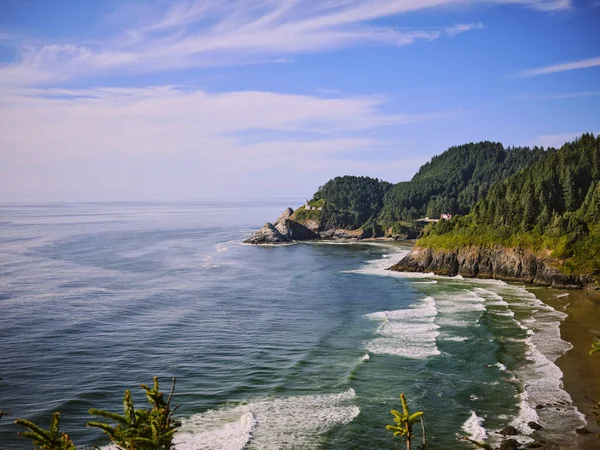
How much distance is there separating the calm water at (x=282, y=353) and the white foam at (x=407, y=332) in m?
0.26

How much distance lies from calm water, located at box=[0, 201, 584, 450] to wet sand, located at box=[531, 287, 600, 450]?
3.40 ft

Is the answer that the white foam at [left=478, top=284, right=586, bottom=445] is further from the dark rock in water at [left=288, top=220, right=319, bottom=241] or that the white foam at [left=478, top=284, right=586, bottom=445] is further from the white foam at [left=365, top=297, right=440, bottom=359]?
the dark rock in water at [left=288, top=220, right=319, bottom=241]

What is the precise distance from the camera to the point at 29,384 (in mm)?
39531

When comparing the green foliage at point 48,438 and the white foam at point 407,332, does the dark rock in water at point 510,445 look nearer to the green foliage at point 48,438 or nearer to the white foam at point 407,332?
the white foam at point 407,332

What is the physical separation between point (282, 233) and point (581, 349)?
137m

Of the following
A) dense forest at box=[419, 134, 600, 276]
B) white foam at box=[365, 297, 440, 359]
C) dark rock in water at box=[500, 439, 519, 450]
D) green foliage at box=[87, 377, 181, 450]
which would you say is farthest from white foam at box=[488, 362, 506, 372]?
dense forest at box=[419, 134, 600, 276]

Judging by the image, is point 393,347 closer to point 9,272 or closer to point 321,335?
point 321,335

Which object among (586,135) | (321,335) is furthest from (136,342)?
(586,135)

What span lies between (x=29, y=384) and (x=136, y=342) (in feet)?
42.0

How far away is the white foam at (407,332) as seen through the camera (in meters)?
48.8

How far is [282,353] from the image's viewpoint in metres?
48.7

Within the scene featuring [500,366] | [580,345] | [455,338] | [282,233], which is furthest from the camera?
[282,233]

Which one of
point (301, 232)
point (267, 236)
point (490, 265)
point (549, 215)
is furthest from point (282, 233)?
point (549, 215)

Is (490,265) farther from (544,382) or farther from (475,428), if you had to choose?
(475,428)
